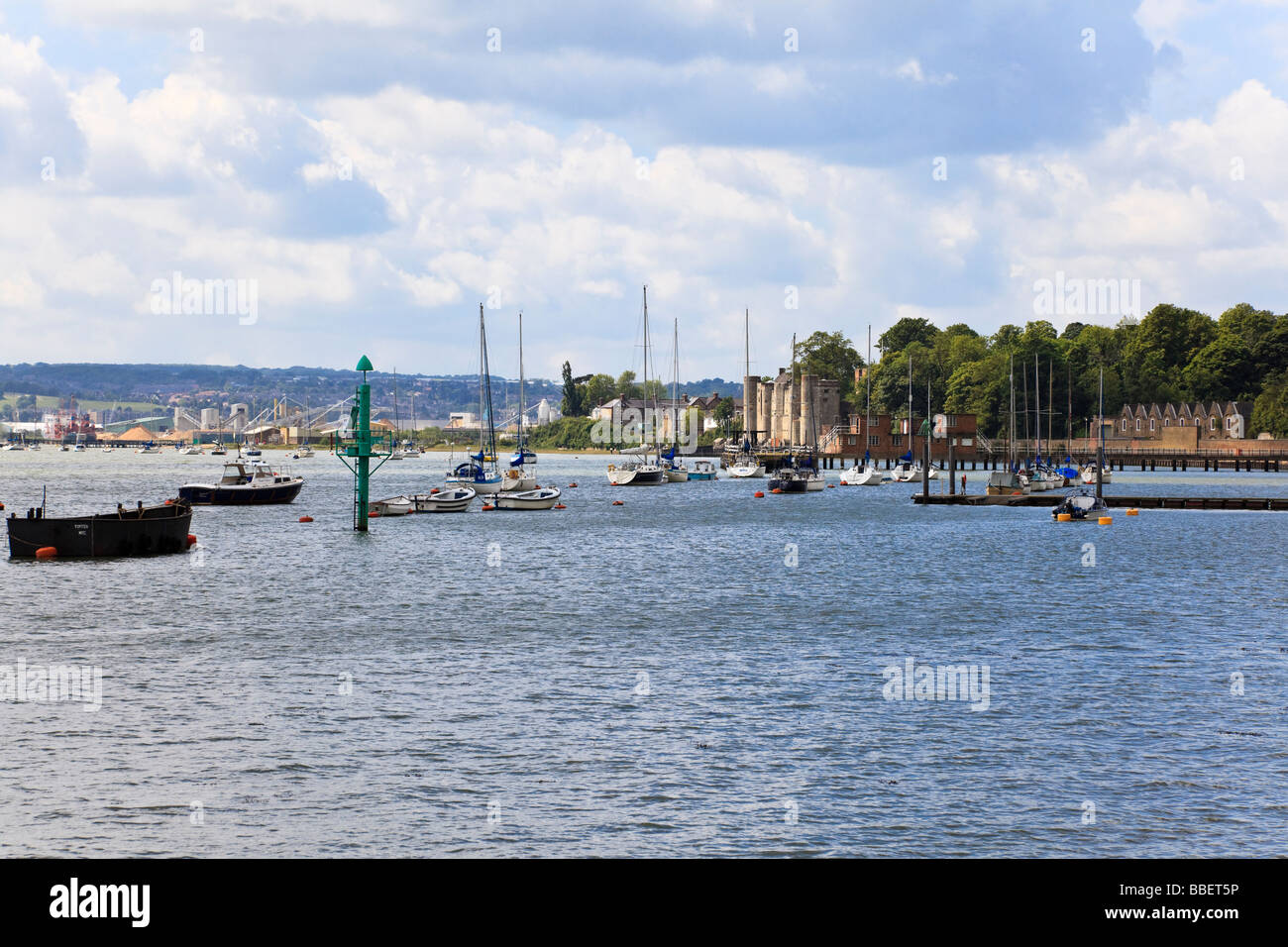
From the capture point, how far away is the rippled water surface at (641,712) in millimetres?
20766

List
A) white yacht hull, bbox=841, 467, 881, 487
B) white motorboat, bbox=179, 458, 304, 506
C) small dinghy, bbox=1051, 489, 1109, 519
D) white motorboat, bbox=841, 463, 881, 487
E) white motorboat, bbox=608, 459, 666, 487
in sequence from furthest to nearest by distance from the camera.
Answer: white yacht hull, bbox=841, 467, 881, 487 < white motorboat, bbox=841, 463, 881, 487 < white motorboat, bbox=608, 459, 666, 487 < white motorboat, bbox=179, 458, 304, 506 < small dinghy, bbox=1051, 489, 1109, 519

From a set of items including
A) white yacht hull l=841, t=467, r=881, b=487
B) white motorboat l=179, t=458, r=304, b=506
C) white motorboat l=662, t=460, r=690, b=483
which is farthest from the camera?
white motorboat l=662, t=460, r=690, b=483

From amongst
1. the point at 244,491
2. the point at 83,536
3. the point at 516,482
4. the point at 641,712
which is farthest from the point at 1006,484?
the point at 641,712

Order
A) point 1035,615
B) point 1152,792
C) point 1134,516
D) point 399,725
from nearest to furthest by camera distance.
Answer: point 1152,792
point 399,725
point 1035,615
point 1134,516

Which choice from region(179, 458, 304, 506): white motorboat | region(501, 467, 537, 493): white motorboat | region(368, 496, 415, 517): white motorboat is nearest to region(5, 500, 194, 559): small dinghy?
region(368, 496, 415, 517): white motorboat

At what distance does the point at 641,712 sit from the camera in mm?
29641

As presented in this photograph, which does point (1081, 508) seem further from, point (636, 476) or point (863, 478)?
point (636, 476)

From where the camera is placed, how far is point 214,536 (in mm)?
84250

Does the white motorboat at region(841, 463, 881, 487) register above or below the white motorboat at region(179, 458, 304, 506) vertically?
below

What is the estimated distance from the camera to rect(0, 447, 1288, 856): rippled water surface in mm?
20766

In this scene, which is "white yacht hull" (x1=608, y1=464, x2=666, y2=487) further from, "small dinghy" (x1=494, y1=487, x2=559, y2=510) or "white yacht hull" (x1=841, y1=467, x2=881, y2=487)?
"small dinghy" (x1=494, y1=487, x2=559, y2=510)
